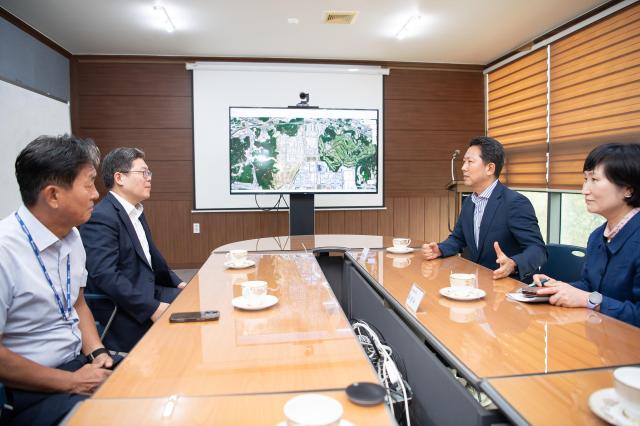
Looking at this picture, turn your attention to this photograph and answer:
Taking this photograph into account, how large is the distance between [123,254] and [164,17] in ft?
9.74

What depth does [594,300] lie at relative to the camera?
54.9 inches

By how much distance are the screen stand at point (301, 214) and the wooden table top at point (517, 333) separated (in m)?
3.14

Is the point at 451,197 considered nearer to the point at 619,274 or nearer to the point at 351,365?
the point at 619,274

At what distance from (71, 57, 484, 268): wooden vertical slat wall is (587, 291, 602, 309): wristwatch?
4.34m

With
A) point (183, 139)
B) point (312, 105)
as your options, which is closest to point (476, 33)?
point (312, 105)

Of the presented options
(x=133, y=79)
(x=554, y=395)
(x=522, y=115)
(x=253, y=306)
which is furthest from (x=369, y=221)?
(x=554, y=395)

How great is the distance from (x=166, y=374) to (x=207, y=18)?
395 cm

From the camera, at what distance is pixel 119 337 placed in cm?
201

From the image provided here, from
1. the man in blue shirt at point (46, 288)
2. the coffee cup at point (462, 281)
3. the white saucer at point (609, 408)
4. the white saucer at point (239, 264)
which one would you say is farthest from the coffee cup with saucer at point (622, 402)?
the white saucer at point (239, 264)

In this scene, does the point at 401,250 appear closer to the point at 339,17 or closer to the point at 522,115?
the point at 339,17

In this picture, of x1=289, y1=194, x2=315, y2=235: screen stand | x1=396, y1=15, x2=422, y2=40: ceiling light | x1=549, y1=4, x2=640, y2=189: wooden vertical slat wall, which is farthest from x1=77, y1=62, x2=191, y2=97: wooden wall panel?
x1=549, y1=4, x2=640, y2=189: wooden vertical slat wall

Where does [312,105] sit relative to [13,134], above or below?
above

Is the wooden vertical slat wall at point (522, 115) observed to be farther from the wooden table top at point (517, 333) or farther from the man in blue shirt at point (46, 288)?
the man in blue shirt at point (46, 288)

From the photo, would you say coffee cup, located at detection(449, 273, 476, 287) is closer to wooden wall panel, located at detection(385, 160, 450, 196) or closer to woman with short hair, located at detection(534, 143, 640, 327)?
woman with short hair, located at detection(534, 143, 640, 327)
